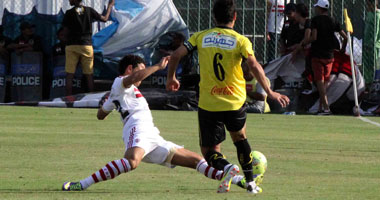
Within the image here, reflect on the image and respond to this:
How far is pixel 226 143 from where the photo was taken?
13039 millimetres

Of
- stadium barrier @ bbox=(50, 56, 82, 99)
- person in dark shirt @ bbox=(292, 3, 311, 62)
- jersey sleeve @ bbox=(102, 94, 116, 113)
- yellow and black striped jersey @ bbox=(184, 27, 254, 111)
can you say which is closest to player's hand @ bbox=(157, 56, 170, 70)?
yellow and black striped jersey @ bbox=(184, 27, 254, 111)

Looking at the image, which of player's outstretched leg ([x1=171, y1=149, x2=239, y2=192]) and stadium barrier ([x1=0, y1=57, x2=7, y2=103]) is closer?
player's outstretched leg ([x1=171, y1=149, x2=239, y2=192])

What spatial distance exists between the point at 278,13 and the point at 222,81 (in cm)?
1380

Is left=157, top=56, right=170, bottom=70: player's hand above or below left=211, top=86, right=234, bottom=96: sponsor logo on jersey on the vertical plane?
above

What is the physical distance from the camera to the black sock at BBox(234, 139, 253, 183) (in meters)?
8.21

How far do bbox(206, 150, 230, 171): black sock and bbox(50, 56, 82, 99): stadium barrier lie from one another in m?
12.7

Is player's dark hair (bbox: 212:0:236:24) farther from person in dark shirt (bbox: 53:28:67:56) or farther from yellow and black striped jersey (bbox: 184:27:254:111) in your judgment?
person in dark shirt (bbox: 53:28:67:56)

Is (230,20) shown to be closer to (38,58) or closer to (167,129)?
(167,129)

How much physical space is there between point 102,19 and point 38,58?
1.97 meters

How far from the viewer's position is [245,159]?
325 inches

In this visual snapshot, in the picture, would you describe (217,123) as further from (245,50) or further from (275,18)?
(275,18)

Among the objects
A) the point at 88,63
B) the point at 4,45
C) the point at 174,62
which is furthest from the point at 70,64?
the point at 174,62

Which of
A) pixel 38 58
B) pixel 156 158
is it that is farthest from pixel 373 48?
pixel 156 158

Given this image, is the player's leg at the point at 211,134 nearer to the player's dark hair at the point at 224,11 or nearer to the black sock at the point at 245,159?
the black sock at the point at 245,159
